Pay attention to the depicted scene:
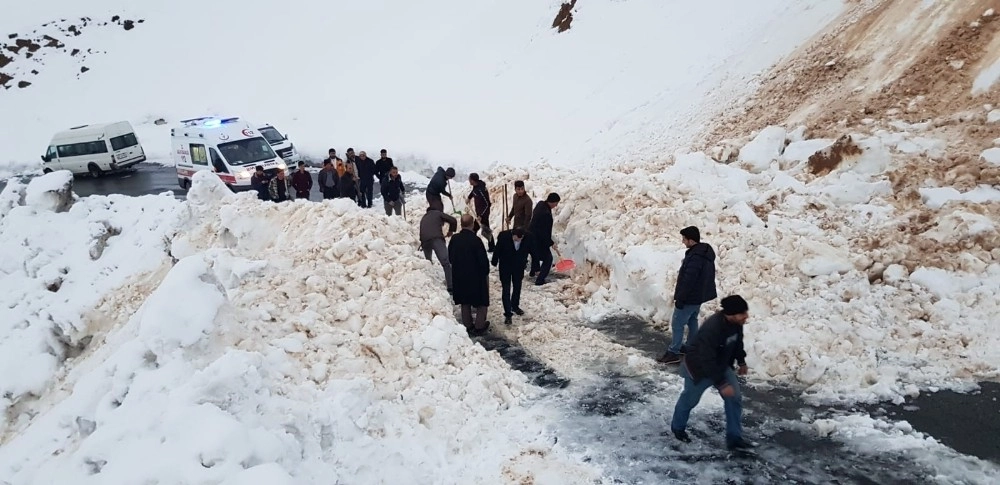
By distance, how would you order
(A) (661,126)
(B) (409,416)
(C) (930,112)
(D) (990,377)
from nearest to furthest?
1. (B) (409,416)
2. (D) (990,377)
3. (C) (930,112)
4. (A) (661,126)

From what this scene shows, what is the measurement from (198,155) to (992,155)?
17241 millimetres

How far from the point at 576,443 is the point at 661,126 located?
1245 centimetres

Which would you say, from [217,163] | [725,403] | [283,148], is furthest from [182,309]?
[283,148]

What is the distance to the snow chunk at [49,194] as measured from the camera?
1423 cm

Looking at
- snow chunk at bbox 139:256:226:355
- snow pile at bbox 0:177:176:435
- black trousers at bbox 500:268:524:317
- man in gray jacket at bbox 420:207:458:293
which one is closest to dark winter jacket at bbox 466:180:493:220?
man in gray jacket at bbox 420:207:458:293

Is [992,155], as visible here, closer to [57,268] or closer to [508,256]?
[508,256]

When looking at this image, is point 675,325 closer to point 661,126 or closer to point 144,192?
point 661,126

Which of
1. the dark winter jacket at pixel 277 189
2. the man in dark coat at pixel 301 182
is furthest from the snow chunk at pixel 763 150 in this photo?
the dark winter jacket at pixel 277 189

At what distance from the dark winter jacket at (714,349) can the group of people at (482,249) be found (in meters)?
3.36

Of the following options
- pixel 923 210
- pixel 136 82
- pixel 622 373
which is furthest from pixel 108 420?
pixel 136 82

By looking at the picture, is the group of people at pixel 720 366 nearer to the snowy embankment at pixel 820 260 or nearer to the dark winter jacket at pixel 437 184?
the snowy embankment at pixel 820 260

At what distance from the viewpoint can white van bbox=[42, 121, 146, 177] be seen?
25.2m

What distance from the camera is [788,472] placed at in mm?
5266

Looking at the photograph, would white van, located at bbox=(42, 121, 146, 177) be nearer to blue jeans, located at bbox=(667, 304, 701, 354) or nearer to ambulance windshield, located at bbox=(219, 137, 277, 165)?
ambulance windshield, located at bbox=(219, 137, 277, 165)
